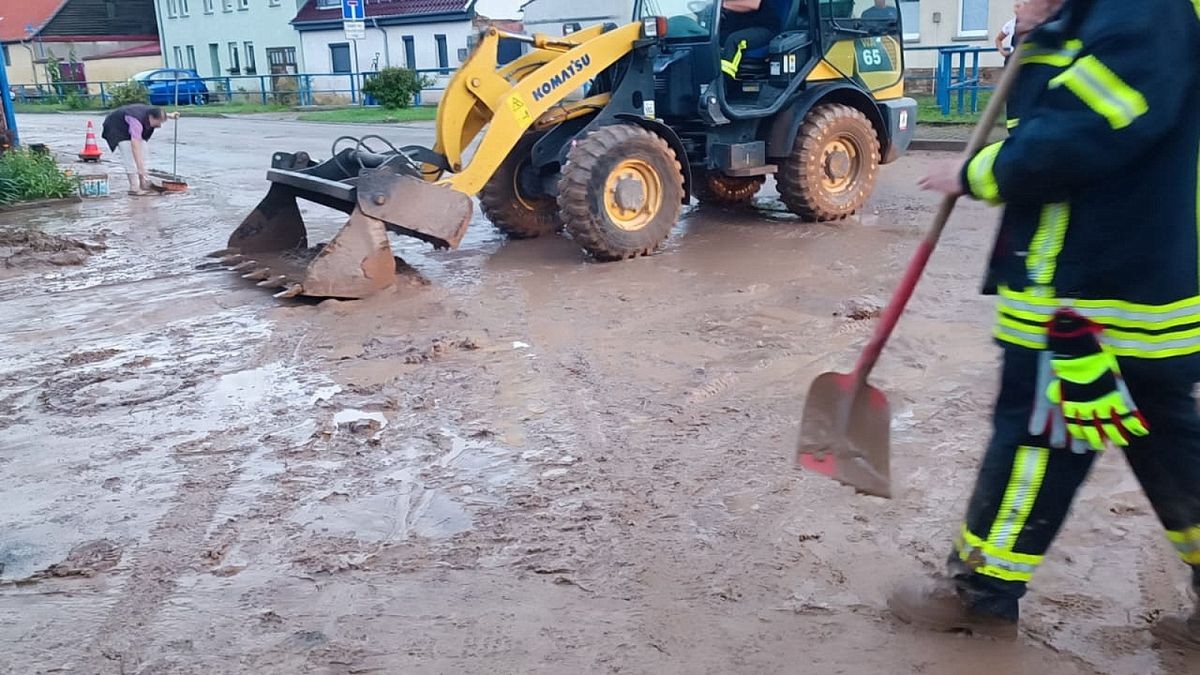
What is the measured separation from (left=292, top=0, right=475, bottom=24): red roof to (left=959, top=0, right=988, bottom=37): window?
68.0 feet

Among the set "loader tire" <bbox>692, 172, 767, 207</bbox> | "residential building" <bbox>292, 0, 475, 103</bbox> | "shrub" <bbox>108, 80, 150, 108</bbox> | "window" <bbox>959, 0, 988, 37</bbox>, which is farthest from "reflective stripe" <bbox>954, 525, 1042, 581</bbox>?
"shrub" <bbox>108, 80, 150, 108</bbox>

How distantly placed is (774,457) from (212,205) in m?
9.92

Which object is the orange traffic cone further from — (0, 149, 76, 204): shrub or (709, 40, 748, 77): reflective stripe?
(709, 40, 748, 77): reflective stripe

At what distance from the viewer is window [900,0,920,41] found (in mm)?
21531

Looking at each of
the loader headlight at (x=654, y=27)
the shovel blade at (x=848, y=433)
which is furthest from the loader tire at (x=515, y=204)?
the shovel blade at (x=848, y=433)

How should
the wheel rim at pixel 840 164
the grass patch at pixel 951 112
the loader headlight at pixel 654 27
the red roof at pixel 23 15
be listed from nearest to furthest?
the loader headlight at pixel 654 27 < the wheel rim at pixel 840 164 < the grass patch at pixel 951 112 < the red roof at pixel 23 15

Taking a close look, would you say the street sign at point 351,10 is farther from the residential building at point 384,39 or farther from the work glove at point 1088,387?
the work glove at point 1088,387

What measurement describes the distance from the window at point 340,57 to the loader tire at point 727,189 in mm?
34151

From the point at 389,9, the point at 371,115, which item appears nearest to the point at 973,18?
the point at 371,115

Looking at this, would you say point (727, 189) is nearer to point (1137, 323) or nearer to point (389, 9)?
point (1137, 323)

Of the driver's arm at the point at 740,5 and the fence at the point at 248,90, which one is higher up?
the driver's arm at the point at 740,5

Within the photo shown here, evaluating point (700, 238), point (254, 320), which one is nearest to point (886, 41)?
point (700, 238)

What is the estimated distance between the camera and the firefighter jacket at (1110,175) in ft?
7.63

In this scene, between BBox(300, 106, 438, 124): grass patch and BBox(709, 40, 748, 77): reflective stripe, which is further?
BBox(300, 106, 438, 124): grass patch
